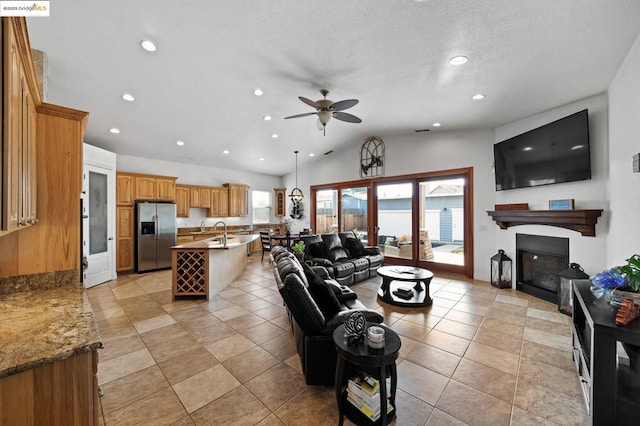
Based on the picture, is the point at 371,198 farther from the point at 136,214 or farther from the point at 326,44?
the point at 136,214

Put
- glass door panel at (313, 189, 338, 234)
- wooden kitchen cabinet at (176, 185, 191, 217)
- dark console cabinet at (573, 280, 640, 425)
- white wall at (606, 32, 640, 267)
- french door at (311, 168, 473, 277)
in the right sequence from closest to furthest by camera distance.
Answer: dark console cabinet at (573, 280, 640, 425) < white wall at (606, 32, 640, 267) < french door at (311, 168, 473, 277) < wooden kitchen cabinet at (176, 185, 191, 217) < glass door panel at (313, 189, 338, 234)

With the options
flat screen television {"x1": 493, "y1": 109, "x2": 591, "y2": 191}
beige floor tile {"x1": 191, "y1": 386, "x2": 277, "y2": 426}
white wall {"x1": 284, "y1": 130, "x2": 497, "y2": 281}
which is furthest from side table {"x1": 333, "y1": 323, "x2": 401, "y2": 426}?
white wall {"x1": 284, "y1": 130, "x2": 497, "y2": 281}

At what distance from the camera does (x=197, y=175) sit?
7.80 meters

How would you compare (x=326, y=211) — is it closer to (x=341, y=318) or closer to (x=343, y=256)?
(x=343, y=256)

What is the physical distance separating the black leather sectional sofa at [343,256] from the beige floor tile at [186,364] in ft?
8.09

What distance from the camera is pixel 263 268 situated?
6566 millimetres

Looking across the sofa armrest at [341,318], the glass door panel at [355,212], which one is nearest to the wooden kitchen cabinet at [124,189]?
the glass door panel at [355,212]

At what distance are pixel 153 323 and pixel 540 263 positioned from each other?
624 cm

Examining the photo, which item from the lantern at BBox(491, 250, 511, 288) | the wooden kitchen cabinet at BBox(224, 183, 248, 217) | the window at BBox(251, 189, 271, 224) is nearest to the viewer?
the lantern at BBox(491, 250, 511, 288)

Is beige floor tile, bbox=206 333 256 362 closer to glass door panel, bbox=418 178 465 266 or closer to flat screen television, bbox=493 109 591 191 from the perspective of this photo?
glass door panel, bbox=418 178 465 266

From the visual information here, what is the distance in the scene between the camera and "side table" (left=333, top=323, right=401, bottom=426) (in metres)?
1.62

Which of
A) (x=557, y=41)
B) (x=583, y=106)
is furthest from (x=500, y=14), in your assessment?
(x=583, y=106)

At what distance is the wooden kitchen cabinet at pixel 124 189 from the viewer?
5785mm

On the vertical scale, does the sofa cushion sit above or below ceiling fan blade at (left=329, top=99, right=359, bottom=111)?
below
